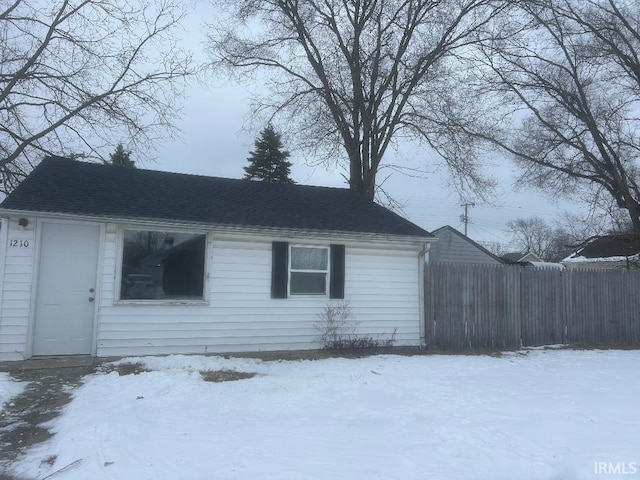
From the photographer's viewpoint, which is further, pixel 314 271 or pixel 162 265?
pixel 314 271

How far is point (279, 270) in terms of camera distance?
10516mm

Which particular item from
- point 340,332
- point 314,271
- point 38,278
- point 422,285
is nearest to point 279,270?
point 314,271

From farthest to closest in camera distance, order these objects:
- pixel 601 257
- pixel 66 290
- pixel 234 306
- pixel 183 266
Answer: pixel 601 257 → pixel 234 306 → pixel 183 266 → pixel 66 290

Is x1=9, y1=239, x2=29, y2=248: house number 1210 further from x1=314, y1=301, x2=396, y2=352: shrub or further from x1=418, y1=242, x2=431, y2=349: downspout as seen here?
x1=418, y1=242, x2=431, y2=349: downspout

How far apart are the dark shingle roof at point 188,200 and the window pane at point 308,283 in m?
1.08

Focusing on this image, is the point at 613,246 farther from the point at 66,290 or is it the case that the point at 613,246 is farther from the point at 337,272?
the point at 66,290

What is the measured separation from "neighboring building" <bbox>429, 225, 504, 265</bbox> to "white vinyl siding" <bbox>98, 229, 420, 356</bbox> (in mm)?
13702

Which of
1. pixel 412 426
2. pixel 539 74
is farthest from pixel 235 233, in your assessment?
pixel 539 74

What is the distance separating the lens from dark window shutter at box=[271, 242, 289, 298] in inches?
412

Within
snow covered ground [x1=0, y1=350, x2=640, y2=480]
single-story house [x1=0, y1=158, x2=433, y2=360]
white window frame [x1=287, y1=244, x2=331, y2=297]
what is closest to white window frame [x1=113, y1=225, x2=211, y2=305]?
single-story house [x1=0, y1=158, x2=433, y2=360]

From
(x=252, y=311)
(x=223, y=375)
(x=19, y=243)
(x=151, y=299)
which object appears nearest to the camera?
(x=223, y=375)

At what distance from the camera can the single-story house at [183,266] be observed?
8.80 meters

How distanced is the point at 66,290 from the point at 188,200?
3.06 m

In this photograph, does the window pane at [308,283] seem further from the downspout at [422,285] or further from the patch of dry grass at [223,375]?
the patch of dry grass at [223,375]
